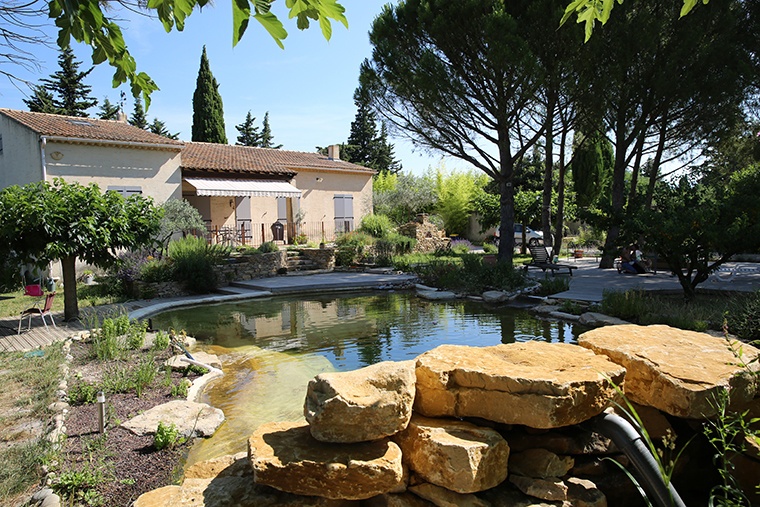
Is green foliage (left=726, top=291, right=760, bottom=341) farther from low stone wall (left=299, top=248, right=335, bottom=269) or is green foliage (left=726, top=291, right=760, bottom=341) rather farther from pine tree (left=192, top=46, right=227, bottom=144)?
pine tree (left=192, top=46, right=227, bottom=144)

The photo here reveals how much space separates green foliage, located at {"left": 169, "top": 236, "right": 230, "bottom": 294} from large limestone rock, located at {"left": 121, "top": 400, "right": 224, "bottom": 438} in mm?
9386

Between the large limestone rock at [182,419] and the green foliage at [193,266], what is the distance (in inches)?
370

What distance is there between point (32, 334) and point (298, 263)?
11.3m

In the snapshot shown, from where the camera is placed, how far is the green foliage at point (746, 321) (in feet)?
22.9

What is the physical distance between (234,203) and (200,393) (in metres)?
17.7

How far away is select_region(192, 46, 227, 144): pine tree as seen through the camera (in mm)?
34000

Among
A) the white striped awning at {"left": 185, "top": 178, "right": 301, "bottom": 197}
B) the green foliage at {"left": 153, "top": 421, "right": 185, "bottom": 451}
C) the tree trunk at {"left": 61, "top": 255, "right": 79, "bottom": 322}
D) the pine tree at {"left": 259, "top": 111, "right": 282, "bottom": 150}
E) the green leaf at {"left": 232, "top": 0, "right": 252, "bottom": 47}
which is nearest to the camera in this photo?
the green leaf at {"left": 232, "top": 0, "right": 252, "bottom": 47}

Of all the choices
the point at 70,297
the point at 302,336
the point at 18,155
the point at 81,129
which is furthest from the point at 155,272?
the point at 18,155

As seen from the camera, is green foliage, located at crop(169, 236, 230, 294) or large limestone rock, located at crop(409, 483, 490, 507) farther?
green foliage, located at crop(169, 236, 230, 294)

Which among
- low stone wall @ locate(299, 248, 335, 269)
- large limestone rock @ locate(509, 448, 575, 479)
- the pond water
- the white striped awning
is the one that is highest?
the white striped awning

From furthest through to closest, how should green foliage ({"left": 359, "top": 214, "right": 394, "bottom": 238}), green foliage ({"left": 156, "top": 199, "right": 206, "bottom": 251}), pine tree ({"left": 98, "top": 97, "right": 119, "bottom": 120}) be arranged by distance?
pine tree ({"left": 98, "top": 97, "right": 119, "bottom": 120}) < green foliage ({"left": 359, "top": 214, "right": 394, "bottom": 238}) < green foliage ({"left": 156, "top": 199, "right": 206, "bottom": 251})

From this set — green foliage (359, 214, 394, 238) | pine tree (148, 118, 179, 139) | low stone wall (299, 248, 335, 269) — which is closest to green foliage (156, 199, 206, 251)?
low stone wall (299, 248, 335, 269)

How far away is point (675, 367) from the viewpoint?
10.6 ft

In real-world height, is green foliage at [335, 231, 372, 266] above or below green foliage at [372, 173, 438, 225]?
below
